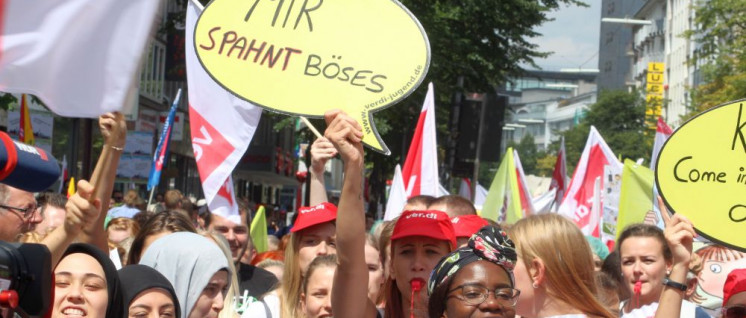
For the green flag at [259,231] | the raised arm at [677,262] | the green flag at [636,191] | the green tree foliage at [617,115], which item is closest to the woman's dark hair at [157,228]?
the raised arm at [677,262]

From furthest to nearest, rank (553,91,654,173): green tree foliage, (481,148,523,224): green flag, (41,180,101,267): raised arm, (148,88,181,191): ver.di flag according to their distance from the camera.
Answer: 1. (553,91,654,173): green tree foliage
2. (148,88,181,191): ver.di flag
3. (481,148,523,224): green flag
4. (41,180,101,267): raised arm

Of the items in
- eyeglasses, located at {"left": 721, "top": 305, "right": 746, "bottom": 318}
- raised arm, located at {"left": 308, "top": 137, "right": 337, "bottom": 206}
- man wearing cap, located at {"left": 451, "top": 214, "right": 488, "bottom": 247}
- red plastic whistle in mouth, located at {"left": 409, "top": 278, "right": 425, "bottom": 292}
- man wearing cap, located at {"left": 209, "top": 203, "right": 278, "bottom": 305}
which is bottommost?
man wearing cap, located at {"left": 209, "top": 203, "right": 278, "bottom": 305}

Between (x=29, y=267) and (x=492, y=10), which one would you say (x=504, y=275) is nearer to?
(x=29, y=267)

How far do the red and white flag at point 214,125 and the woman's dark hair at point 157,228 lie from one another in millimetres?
2136

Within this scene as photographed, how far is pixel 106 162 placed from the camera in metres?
4.18

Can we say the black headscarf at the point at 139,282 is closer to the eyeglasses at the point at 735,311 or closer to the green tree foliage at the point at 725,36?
the eyeglasses at the point at 735,311

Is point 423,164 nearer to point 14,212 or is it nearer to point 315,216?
point 315,216

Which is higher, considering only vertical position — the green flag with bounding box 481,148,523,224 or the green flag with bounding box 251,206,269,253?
the green flag with bounding box 481,148,523,224

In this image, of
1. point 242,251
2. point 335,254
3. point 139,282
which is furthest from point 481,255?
point 242,251

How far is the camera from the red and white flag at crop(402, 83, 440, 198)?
10000 mm

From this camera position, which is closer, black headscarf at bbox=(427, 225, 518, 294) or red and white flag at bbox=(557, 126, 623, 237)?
black headscarf at bbox=(427, 225, 518, 294)

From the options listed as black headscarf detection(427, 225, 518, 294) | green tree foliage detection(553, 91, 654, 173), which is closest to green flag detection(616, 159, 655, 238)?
black headscarf detection(427, 225, 518, 294)

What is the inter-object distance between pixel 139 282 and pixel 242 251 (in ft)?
12.4

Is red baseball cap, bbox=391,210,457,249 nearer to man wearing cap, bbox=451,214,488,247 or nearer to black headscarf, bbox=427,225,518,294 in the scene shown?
man wearing cap, bbox=451,214,488,247
